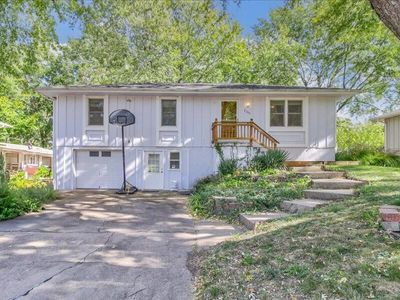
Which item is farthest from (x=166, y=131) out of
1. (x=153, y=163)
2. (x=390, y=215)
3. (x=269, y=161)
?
(x=390, y=215)

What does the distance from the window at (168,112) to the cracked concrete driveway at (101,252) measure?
5.98 m

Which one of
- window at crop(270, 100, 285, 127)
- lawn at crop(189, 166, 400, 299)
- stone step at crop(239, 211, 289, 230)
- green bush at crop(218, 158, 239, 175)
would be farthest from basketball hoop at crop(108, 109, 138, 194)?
lawn at crop(189, 166, 400, 299)

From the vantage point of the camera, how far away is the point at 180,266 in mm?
4227

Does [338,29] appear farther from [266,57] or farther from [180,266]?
[266,57]

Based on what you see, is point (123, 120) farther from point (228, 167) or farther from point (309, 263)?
point (309, 263)

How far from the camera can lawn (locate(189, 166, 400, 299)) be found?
2875mm

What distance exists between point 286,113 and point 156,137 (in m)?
5.68

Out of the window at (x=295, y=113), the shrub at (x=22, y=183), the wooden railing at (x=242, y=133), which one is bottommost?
the shrub at (x=22, y=183)

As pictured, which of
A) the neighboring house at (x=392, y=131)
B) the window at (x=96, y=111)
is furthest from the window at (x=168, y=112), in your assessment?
the neighboring house at (x=392, y=131)

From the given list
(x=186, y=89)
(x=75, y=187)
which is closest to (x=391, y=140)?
(x=186, y=89)

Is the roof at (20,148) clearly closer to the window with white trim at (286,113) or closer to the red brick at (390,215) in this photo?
the window with white trim at (286,113)

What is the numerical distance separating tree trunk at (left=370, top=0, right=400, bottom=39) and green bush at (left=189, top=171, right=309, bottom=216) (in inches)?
204

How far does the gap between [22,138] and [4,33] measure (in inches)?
845

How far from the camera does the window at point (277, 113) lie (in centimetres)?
1398
